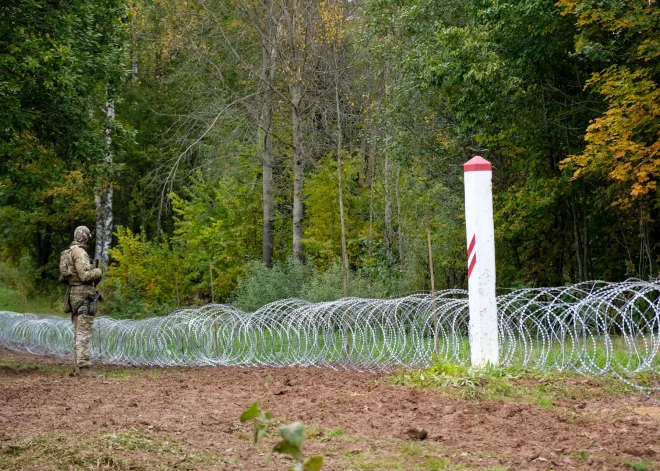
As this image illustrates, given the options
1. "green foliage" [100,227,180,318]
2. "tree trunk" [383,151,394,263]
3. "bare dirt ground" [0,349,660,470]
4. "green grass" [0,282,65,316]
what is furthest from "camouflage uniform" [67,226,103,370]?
"green grass" [0,282,65,316]

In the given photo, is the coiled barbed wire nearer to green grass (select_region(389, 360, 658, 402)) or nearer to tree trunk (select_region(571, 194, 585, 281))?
green grass (select_region(389, 360, 658, 402))

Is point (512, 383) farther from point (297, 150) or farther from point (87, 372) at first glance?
point (297, 150)

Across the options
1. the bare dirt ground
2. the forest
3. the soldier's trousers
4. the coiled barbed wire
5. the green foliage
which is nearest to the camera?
the bare dirt ground

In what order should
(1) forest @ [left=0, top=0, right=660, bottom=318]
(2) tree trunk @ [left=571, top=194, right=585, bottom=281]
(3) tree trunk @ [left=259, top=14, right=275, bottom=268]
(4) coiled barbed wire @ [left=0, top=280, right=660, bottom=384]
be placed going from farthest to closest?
(3) tree trunk @ [left=259, top=14, right=275, bottom=268], (2) tree trunk @ [left=571, top=194, right=585, bottom=281], (1) forest @ [left=0, top=0, right=660, bottom=318], (4) coiled barbed wire @ [left=0, top=280, right=660, bottom=384]

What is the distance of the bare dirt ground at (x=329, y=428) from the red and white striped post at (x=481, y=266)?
1189 millimetres

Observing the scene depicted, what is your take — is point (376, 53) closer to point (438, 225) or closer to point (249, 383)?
→ point (438, 225)

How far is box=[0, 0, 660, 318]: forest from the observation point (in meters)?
17.5

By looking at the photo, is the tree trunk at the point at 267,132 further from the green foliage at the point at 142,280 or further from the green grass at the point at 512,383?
the green grass at the point at 512,383

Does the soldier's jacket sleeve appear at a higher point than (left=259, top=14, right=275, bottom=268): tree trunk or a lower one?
lower

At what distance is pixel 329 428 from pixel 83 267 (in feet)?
25.9

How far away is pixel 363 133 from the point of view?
102 ft

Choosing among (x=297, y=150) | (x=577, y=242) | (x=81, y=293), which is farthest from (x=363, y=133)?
(x=81, y=293)

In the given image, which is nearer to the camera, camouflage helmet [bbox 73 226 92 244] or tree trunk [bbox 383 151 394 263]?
camouflage helmet [bbox 73 226 92 244]

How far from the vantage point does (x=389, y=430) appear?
27.3ft
